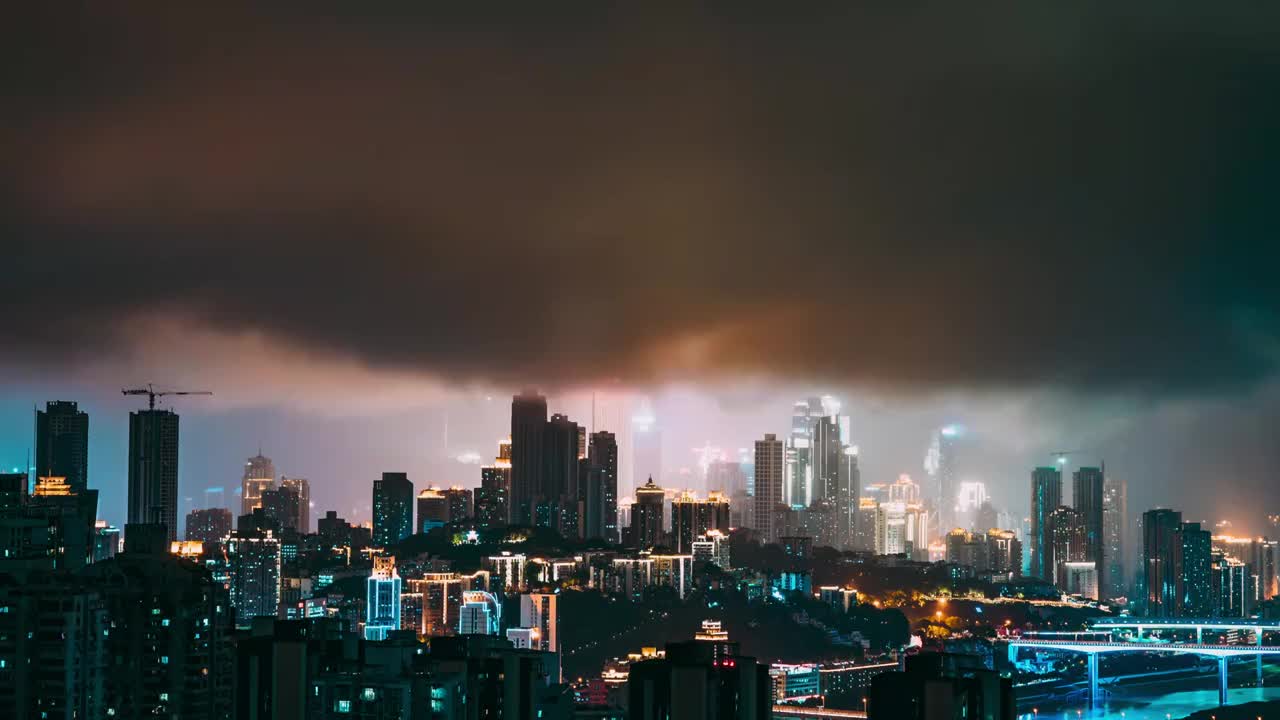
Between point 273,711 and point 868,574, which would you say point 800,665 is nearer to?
point 868,574

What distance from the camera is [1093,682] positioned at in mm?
30359

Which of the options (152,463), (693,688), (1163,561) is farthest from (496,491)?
(693,688)

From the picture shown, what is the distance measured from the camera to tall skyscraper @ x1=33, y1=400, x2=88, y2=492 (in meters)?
27.7

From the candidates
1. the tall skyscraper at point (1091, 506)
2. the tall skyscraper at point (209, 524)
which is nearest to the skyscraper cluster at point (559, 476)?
the tall skyscraper at point (209, 524)

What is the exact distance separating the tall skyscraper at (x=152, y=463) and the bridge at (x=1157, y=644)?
16.2 meters

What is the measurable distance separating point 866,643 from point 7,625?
23.5 meters

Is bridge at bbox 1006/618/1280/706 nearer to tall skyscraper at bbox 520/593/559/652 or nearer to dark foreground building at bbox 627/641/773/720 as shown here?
tall skyscraper at bbox 520/593/559/652

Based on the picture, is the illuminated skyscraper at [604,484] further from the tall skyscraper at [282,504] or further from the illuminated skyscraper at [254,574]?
the illuminated skyscraper at [254,574]

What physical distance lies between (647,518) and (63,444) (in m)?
13.2

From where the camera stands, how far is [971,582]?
41.1 m

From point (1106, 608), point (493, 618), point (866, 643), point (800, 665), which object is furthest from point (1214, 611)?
point (493, 618)

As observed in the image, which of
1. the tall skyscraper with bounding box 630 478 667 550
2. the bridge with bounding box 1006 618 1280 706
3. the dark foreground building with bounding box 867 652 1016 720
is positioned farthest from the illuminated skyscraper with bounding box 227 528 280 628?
the dark foreground building with bounding box 867 652 1016 720

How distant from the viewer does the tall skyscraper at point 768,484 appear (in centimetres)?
4722

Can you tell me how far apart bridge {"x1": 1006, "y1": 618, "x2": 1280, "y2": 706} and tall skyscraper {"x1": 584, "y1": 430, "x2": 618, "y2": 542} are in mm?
10496
